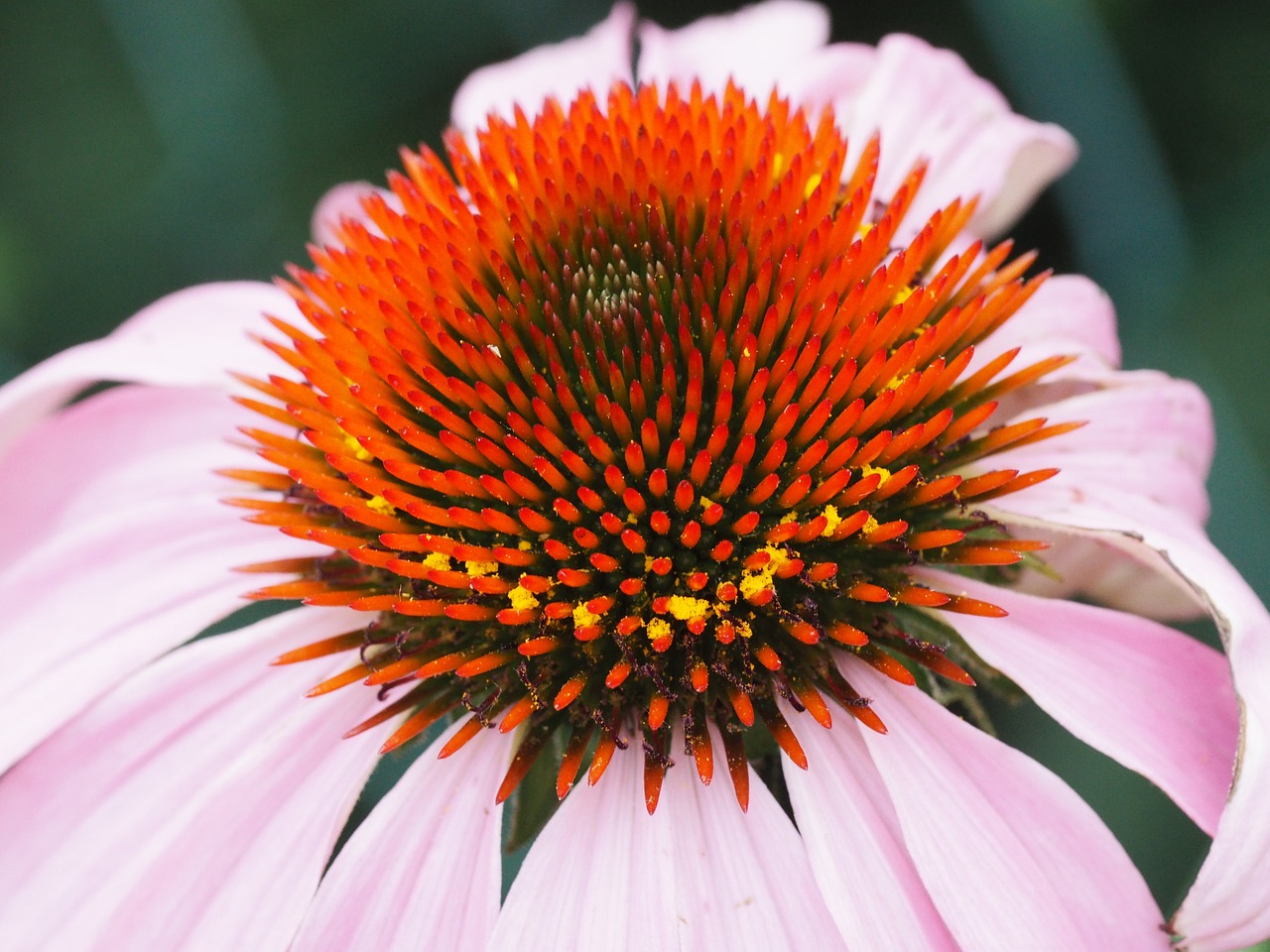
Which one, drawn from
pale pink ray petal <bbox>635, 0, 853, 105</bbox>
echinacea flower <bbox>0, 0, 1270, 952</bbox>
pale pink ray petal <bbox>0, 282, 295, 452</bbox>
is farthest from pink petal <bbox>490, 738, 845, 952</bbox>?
pale pink ray petal <bbox>635, 0, 853, 105</bbox>

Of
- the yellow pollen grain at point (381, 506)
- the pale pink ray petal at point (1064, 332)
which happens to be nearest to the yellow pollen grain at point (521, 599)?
the yellow pollen grain at point (381, 506)

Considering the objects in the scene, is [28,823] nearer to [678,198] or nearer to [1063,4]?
[678,198]

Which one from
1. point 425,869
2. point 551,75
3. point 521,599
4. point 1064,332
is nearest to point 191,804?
point 425,869

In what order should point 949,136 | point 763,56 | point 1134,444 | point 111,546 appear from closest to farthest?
point 1134,444, point 111,546, point 949,136, point 763,56

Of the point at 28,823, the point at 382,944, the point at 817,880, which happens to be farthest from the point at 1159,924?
the point at 28,823

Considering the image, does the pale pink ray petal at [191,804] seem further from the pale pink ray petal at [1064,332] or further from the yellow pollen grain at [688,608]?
the pale pink ray petal at [1064,332]

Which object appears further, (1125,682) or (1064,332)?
(1064,332)

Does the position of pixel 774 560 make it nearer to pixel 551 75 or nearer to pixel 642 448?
pixel 642 448
